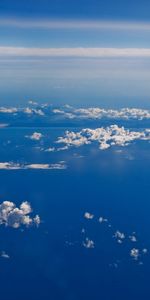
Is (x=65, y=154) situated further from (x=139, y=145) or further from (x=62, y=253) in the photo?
(x=62, y=253)

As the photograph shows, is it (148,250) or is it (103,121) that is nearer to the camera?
(148,250)

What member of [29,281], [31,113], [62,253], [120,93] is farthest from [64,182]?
[120,93]

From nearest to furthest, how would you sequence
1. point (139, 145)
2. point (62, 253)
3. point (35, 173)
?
point (62, 253) → point (35, 173) → point (139, 145)

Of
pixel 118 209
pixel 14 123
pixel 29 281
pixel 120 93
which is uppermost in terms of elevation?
pixel 120 93

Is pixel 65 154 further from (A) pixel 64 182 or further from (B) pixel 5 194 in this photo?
(B) pixel 5 194

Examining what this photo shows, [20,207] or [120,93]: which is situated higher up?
[120,93]

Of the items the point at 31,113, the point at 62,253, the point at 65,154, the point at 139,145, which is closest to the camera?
the point at 62,253
